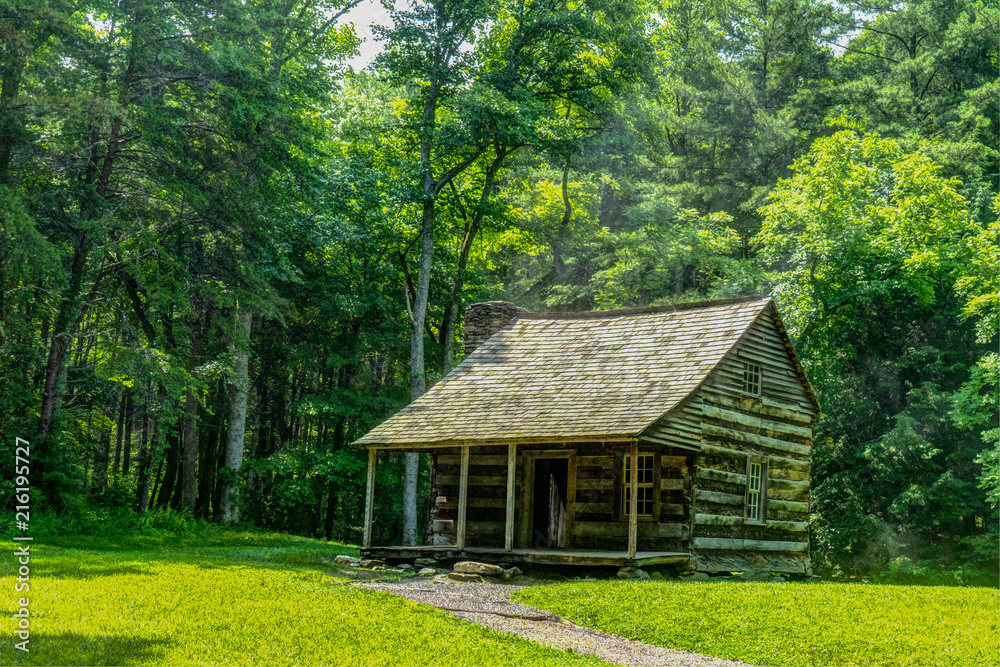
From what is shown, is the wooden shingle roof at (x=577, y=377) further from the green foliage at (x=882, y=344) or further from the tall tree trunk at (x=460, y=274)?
the green foliage at (x=882, y=344)

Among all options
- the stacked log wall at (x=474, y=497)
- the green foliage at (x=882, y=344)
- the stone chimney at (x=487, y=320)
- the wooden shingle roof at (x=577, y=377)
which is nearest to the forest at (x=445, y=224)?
the green foliage at (x=882, y=344)

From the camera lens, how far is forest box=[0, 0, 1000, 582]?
2359cm

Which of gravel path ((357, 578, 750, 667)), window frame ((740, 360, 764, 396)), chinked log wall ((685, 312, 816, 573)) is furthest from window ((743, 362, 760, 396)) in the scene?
gravel path ((357, 578, 750, 667))

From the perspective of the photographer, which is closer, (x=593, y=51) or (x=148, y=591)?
(x=148, y=591)

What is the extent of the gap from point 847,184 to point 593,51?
11061 millimetres

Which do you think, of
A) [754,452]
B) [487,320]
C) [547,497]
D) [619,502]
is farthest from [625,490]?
[487,320]

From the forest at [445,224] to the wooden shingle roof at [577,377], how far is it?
6.25m

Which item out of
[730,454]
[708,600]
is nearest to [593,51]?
[730,454]

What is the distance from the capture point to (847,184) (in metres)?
33.4

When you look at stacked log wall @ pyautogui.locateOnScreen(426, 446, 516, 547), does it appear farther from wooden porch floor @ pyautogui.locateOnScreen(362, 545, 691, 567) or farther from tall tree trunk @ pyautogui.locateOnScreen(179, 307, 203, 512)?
tall tree trunk @ pyautogui.locateOnScreen(179, 307, 203, 512)

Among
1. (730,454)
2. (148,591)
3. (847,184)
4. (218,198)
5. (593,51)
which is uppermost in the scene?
(593,51)

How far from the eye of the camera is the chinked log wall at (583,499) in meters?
20.9

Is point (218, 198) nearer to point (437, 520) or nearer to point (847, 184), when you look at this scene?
point (437, 520)

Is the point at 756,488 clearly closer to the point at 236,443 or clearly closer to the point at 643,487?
the point at 643,487
